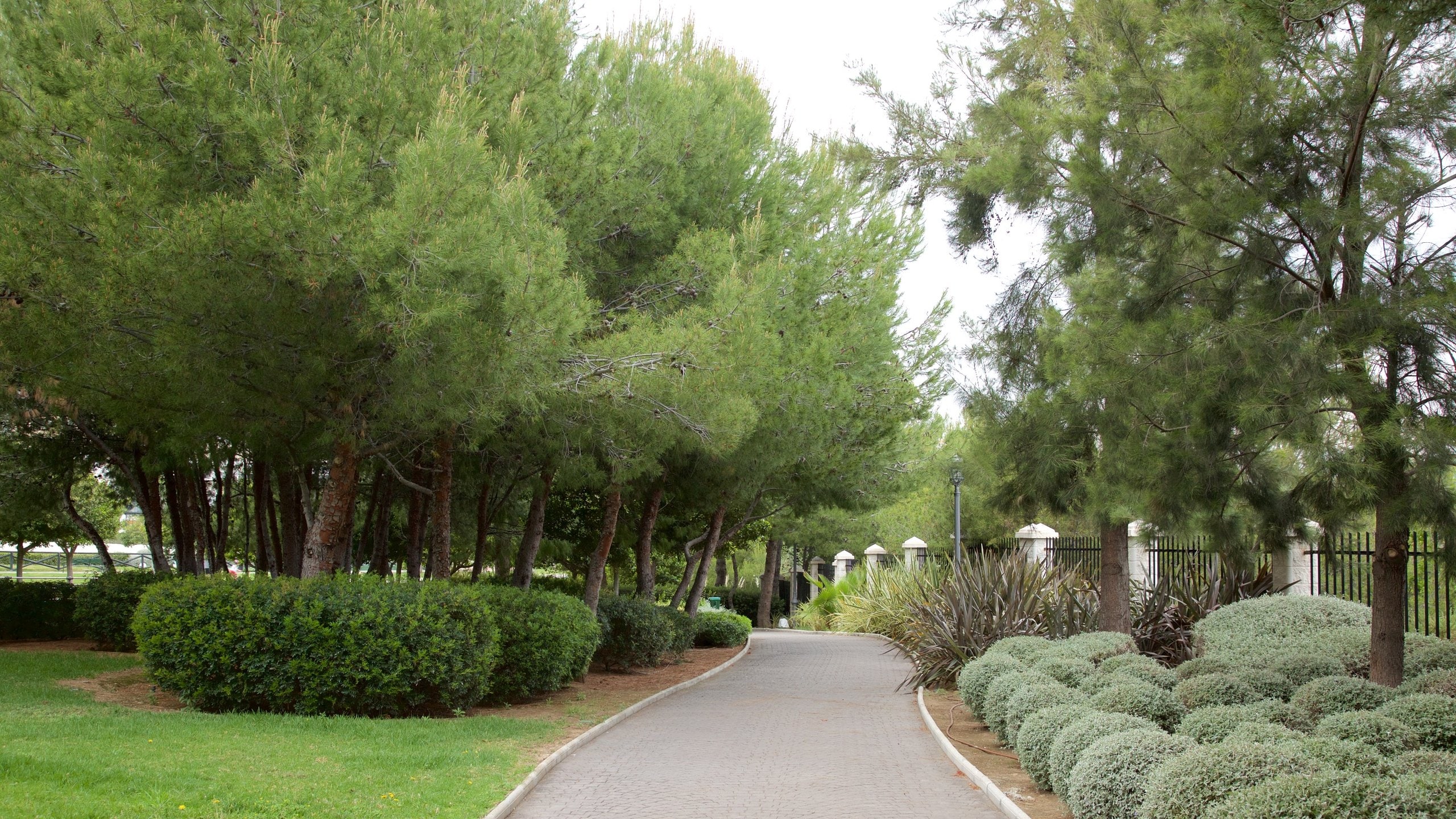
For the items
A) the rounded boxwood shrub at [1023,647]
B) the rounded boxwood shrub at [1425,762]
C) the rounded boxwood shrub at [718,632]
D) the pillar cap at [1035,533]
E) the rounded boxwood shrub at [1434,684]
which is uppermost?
the pillar cap at [1035,533]

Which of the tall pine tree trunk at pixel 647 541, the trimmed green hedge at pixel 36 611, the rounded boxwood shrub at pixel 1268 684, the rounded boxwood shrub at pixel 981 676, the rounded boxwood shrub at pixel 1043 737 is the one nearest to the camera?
the rounded boxwood shrub at pixel 1043 737

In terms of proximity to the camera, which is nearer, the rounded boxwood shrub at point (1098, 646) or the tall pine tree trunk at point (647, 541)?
the rounded boxwood shrub at point (1098, 646)

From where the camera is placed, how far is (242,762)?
7258 millimetres

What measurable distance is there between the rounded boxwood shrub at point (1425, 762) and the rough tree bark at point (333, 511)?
9.29m

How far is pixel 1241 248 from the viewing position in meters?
7.83

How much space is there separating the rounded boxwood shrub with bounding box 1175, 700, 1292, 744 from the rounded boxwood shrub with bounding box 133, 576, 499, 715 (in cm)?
657

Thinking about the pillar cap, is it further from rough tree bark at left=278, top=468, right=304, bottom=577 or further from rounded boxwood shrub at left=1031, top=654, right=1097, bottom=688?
rough tree bark at left=278, top=468, right=304, bottom=577

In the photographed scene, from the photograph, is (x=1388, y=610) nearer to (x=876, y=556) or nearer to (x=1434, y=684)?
(x=1434, y=684)

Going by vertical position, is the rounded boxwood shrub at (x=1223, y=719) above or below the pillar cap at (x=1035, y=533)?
below

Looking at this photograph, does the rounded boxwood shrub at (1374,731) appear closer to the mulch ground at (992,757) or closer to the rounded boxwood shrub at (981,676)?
the mulch ground at (992,757)

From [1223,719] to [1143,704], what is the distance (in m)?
1.11

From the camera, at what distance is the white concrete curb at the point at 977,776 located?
22.7 ft

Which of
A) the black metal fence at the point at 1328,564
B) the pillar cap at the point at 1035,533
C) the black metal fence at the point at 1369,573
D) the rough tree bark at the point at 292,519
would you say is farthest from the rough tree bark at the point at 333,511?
the pillar cap at the point at 1035,533

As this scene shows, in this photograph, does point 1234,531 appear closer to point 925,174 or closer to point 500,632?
point 925,174
